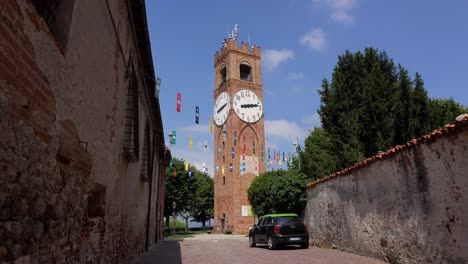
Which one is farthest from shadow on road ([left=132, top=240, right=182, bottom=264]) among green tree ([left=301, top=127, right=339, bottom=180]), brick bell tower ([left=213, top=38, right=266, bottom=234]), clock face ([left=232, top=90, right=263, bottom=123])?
clock face ([left=232, top=90, right=263, bottom=123])

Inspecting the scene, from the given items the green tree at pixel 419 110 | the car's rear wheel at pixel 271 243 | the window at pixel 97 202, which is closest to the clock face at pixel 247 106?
the green tree at pixel 419 110

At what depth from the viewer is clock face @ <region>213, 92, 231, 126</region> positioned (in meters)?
40.6

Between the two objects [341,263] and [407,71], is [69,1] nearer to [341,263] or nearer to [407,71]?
[341,263]

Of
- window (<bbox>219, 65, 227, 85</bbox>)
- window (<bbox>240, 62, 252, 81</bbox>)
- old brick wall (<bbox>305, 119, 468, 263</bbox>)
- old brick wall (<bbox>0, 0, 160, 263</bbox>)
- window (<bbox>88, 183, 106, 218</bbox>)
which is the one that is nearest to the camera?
old brick wall (<bbox>0, 0, 160, 263</bbox>)

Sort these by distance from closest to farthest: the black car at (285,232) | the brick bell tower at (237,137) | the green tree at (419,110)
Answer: the black car at (285,232), the green tree at (419,110), the brick bell tower at (237,137)

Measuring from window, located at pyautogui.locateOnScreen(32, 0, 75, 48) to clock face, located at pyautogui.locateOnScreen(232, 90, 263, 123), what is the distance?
3630 centimetres

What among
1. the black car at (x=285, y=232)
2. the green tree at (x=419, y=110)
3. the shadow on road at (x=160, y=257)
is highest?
the green tree at (x=419, y=110)

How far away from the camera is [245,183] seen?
129 feet

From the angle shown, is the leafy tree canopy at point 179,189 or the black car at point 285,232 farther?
the leafy tree canopy at point 179,189

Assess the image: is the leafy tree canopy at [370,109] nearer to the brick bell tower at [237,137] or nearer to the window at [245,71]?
the brick bell tower at [237,137]

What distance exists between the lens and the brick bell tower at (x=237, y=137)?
38688 millimetres

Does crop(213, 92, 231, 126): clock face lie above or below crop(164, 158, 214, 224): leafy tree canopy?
above

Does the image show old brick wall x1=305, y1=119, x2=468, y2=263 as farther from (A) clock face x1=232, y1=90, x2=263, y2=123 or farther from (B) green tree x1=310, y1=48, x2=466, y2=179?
(A) clock face x1=232, y1=90, x2=263, y2=123

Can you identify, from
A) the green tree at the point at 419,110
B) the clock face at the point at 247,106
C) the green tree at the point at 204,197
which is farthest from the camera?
the green tree at the point at 204,197
